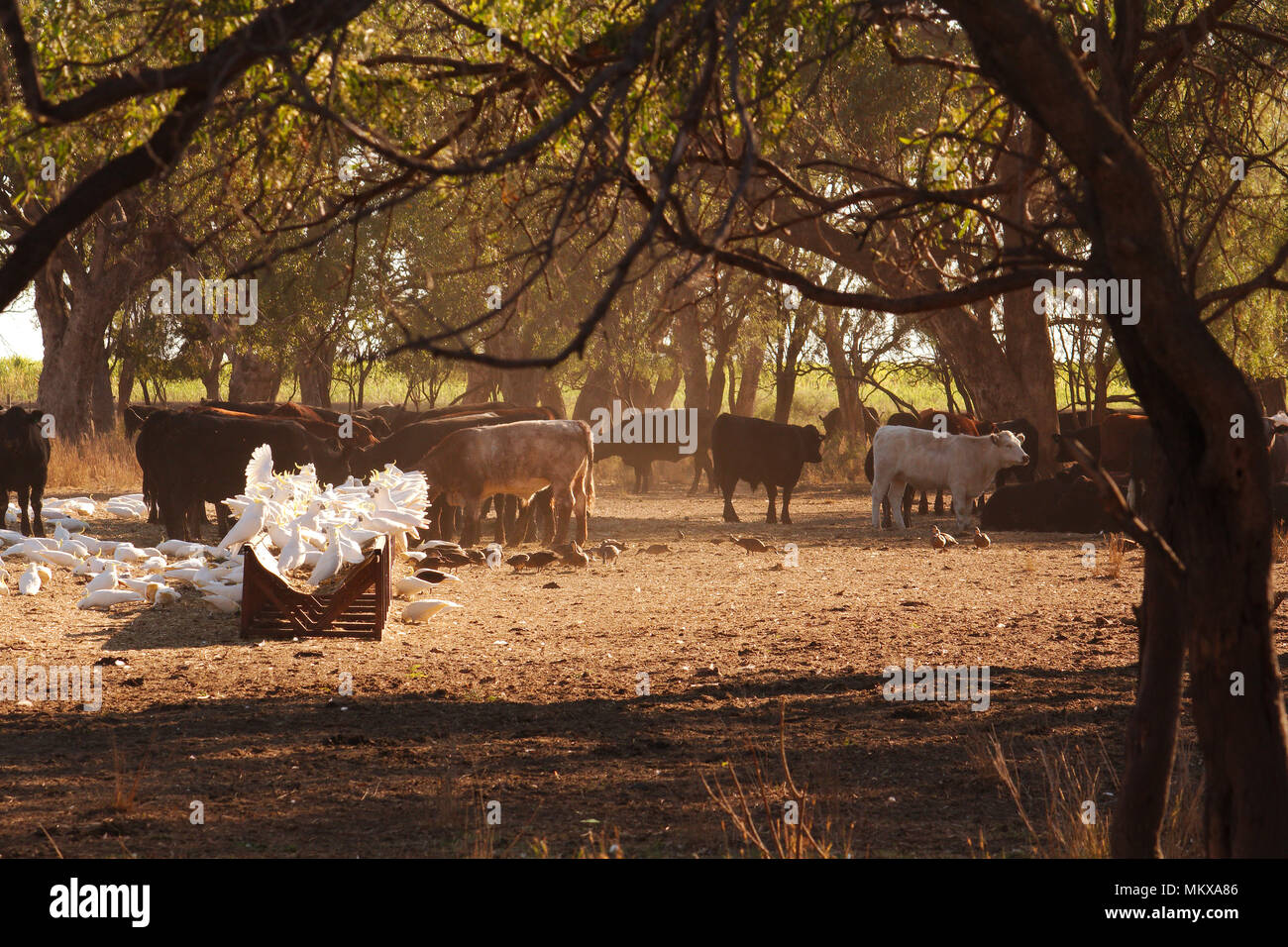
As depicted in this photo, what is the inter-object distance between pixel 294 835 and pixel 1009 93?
155 inches

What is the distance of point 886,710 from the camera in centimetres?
771

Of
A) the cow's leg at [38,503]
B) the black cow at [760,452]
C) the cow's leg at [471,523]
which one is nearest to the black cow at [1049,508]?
the black cow at [760,452]

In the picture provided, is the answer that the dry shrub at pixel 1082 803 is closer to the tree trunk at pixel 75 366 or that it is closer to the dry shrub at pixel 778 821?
the dry shrub at pixel 778 821

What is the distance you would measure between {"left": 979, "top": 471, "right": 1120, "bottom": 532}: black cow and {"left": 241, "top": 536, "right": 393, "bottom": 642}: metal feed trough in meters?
12.1

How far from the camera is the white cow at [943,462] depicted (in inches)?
741

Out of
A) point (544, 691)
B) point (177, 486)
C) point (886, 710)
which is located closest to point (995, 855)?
point (886, 710)

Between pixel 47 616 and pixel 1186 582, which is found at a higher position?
pixel 1186 582

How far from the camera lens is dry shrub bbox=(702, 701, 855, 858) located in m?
4.59

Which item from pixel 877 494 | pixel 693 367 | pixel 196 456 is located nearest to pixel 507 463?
pixel 196 456

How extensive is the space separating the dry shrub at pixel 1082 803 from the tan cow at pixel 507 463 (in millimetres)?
9897

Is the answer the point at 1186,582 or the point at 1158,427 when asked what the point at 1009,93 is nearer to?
the point at 1158,427

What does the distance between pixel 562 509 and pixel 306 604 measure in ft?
23.2

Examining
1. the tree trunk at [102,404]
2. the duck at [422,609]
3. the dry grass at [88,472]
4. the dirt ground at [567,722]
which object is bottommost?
the dirt ground at [567,722]

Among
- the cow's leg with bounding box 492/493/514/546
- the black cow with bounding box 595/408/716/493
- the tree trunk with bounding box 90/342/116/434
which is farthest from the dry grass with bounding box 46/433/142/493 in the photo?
the black cow with bounding box 595/408/716/493
